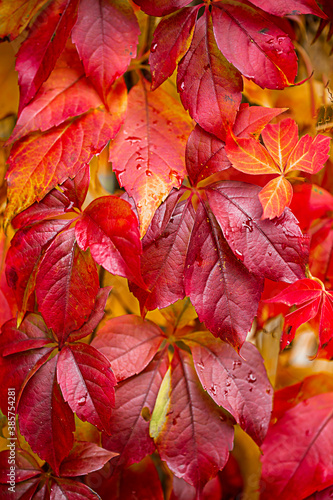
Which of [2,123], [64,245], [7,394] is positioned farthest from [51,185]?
[7,394]

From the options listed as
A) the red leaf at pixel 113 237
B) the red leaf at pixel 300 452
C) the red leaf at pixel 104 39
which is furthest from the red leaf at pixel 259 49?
the red leaf at pixel 300 452

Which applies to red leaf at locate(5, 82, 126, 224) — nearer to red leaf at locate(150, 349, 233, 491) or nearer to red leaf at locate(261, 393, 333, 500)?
red leaf at locate(150, 349, 233, 491)

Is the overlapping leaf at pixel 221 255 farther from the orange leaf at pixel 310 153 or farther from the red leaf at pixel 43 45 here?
the red leaf at pixel 43 45

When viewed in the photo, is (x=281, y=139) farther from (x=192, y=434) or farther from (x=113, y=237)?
(x=192, y=434)

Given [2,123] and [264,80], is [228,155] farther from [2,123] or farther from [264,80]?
[2,123]

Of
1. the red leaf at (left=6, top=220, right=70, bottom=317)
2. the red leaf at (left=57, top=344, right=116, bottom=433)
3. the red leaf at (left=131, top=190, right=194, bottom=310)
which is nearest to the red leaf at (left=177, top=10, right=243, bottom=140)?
the red leaf at (left=131, top=190, right=194, bottom=310)

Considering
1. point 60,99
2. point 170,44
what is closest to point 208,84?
point 170,44
